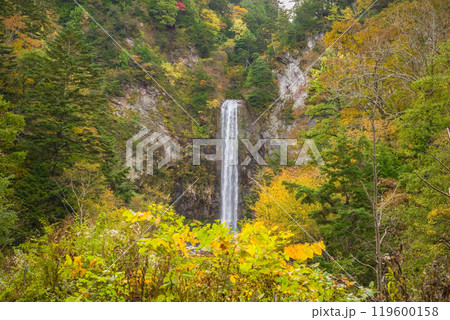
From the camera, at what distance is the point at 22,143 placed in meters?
13.4

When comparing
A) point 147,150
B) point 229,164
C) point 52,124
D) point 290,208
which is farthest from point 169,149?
point 290,208

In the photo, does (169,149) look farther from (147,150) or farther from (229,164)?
(229,164)

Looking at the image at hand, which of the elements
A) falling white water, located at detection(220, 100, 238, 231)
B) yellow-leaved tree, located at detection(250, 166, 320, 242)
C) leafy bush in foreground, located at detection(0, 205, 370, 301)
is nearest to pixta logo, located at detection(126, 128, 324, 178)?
falling white water, located at detection(220, 100, 238, 231)

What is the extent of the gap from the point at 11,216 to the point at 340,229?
32.8 ft

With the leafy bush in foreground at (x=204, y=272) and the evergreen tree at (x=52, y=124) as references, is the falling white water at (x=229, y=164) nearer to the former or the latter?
Result: the evergreen tree at (x=52, y=124)

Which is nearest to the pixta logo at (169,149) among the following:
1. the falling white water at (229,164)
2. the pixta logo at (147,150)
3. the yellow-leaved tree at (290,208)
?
the pixta logo at (147,150)

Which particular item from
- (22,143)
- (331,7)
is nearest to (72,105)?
(22,143)

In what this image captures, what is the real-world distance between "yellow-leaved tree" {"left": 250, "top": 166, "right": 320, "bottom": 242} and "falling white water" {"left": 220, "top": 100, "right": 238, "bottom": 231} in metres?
10.7

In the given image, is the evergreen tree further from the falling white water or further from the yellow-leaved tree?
the falling white water

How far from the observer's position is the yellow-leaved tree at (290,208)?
1323 cm

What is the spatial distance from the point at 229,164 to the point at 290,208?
1563 centimetres

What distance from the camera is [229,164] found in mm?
30359

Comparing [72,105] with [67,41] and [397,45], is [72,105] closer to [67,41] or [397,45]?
[67,41]

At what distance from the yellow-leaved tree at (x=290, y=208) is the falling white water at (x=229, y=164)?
35.1ft
